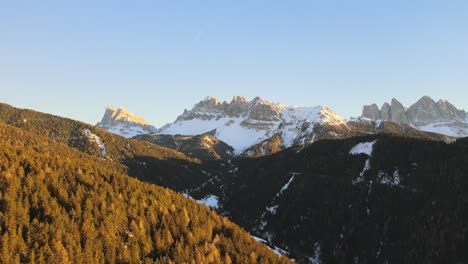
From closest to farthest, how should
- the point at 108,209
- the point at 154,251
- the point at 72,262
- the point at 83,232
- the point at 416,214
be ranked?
the point at 72,262, the point at 83,232, the point at 154,251, the point at 108,209, the point at 416,214

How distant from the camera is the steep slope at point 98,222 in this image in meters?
104

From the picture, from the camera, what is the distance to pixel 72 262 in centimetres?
10125

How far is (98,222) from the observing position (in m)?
123

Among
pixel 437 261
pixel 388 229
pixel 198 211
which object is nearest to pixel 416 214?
pixel 388 229

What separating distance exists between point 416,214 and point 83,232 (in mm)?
138932

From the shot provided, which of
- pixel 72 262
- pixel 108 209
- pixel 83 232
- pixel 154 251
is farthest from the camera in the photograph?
pixel 108 209

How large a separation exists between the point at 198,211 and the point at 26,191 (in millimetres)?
58418

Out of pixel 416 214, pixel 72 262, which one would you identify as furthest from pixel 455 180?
pixel 72 262

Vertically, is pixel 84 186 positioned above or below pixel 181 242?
above

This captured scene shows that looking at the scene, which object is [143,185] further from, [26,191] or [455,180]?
[455,180]

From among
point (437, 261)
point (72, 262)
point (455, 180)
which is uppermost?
point (455, 180)

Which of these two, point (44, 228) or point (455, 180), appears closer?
point (44, 228)

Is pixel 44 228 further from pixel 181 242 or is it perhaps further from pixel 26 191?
pixel 181 242

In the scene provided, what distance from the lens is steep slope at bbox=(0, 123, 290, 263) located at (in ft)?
341
